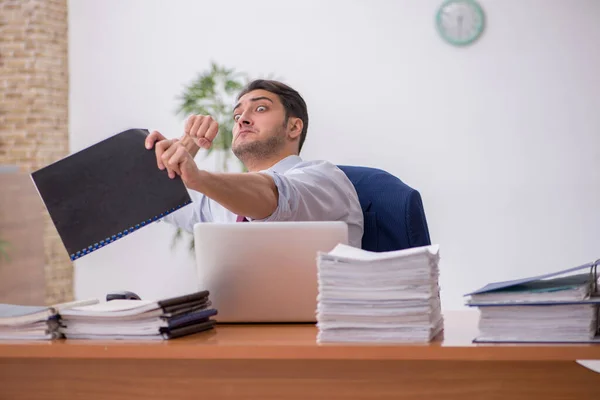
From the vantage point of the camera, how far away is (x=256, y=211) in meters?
2.08

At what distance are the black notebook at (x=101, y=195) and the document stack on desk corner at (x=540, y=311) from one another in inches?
26.5

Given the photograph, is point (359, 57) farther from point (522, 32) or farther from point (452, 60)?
point (522, 32)

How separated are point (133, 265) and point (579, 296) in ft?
16.9

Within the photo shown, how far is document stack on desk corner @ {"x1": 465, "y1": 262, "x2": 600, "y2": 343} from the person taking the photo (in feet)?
4.45

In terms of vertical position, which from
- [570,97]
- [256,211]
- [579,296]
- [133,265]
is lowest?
[133,265]

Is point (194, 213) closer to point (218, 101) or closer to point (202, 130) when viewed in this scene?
point (202, 130)

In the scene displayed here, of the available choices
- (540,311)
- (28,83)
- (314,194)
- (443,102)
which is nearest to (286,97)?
(314,194)

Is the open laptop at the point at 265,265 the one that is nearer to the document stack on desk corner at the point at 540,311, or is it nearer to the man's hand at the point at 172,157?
the man's hand at the point at 172,157

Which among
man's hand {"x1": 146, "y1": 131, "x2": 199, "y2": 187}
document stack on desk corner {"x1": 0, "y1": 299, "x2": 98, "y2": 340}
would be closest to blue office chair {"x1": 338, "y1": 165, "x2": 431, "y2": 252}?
man's hand {"x1": 146, "y1": 131, "x2": 199, "y2": 187}

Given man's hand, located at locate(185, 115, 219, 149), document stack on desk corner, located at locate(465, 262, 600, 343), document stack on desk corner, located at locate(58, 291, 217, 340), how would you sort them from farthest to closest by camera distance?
man's hand, located at locate(185, 115, 219, 149) < document stack on desk corner, located at locate(58, 291, 217, 340) < document stack on desk corner, located at locate(465, 262, 600, 343)

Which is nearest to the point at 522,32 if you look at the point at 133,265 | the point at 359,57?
the point at 359,57

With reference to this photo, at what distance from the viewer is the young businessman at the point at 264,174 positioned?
73.3 inches

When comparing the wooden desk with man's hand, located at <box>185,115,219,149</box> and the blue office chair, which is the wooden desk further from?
the blue office chair

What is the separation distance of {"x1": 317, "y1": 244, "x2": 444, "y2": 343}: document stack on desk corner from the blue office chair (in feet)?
3.17
